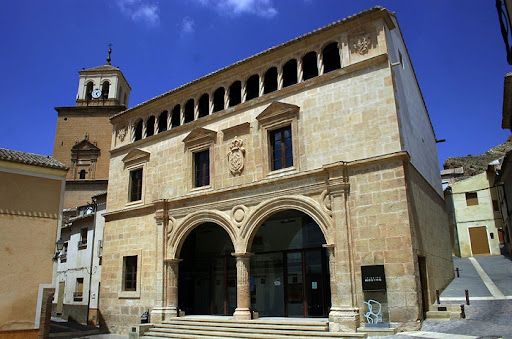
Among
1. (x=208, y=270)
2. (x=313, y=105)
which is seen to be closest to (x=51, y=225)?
(x=208, y=270)

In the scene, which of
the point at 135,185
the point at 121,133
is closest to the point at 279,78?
the point at 135,185

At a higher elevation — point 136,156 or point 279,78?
point 279,78

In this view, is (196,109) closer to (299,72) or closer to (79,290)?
(299,72)

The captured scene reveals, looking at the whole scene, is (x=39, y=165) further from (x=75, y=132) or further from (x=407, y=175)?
(x=75, y=132)

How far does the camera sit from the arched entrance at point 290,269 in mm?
15297

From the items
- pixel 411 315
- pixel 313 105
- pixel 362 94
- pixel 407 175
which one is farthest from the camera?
pixel 313 105

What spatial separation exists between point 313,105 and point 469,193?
74.9ft

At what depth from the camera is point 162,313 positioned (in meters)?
16.5

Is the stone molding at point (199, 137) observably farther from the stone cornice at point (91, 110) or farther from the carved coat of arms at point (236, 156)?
the stone cornice at point (91, 110)

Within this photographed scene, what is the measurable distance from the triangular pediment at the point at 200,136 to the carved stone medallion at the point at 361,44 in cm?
635

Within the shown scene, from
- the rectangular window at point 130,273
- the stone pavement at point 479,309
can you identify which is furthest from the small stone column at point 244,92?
the stone pavement at point 479,309

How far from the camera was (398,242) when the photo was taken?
1192 centimetres

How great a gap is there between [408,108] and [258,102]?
5.48m

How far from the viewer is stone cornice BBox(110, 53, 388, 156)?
1381cm
